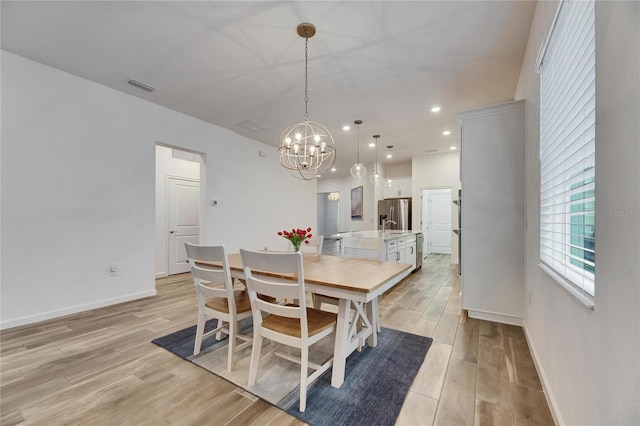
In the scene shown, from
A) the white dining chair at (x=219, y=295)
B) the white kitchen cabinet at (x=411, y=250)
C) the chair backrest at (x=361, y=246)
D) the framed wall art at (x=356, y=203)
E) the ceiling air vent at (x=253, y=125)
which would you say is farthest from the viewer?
the framed wall art at (x=356, y=203)

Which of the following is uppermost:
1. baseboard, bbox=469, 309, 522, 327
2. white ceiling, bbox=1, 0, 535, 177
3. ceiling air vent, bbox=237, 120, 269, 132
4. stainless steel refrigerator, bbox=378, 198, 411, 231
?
white ceiling, bbox=1, 0, 535, 177

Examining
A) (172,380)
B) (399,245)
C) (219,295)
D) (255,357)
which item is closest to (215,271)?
(219,295)

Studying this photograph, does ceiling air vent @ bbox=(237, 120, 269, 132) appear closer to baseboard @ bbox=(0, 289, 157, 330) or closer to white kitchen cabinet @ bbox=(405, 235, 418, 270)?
baseboard @ bbox=(0, 289, 157, 330)

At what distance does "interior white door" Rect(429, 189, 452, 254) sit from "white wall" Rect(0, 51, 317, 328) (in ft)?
21.8

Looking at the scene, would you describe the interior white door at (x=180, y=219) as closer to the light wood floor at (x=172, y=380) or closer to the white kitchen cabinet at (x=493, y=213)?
the light wood floor at (x=172, y=380)

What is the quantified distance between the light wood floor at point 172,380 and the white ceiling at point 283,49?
9.35 ft

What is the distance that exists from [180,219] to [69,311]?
98.9 inches

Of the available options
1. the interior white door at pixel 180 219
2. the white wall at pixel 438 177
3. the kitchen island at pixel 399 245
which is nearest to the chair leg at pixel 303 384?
the kitchen island at pixel 399 245

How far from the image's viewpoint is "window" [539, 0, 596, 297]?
3.66 ft

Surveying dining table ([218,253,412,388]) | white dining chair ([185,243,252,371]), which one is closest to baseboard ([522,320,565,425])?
dining table ([218,253,412,388])

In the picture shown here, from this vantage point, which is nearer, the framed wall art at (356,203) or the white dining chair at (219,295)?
the white dining chair at (219,295)

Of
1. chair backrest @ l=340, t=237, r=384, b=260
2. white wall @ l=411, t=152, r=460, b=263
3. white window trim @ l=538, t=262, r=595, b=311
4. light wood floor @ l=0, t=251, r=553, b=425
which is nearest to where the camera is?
white window trim @ l=538, t=262, r=595, b=311

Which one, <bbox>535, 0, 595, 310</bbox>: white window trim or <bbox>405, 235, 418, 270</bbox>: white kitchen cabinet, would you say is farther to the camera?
<bbox>405, 235, 418, 270</bbox>: white kitchen cabinet

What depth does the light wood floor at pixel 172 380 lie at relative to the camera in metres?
1.53
